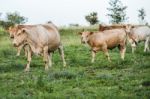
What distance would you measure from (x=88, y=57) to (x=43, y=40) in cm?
618

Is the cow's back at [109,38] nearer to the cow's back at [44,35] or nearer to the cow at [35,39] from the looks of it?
the cow's back at [44,35]

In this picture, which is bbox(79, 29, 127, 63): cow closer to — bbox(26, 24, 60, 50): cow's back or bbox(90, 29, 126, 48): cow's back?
bbox(90, 29, 126, 48): cow's back

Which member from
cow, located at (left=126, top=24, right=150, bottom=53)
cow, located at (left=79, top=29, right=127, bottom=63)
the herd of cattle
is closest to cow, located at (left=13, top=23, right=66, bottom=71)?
the herd of cattle

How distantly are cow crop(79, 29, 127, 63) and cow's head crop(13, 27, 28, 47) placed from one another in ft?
15.7

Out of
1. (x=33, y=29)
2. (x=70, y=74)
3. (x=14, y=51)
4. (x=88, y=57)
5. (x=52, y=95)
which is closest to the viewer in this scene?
(x=52, y=95)

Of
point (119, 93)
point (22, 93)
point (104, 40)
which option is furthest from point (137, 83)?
point (104, 40)

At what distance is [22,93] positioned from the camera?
10820 mm

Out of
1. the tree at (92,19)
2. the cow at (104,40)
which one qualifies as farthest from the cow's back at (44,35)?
the tree at (92,19)

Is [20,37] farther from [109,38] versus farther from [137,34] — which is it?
[137,34]

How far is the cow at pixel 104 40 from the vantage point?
21609 mm

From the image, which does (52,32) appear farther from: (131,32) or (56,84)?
(131,32)

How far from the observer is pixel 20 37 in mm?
17234

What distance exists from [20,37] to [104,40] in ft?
19.0

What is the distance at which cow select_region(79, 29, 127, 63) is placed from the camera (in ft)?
70.9
